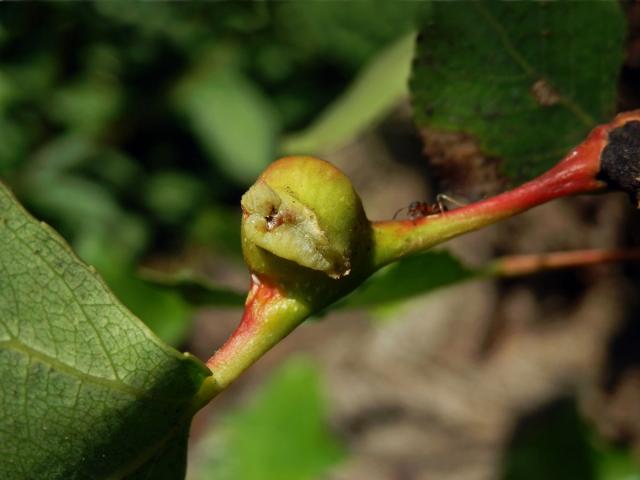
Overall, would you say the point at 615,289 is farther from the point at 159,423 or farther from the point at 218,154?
the point at 159,423

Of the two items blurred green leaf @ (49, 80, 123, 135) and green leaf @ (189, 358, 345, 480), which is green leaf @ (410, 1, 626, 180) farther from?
green leaf @ (189, 358, 345, 480)

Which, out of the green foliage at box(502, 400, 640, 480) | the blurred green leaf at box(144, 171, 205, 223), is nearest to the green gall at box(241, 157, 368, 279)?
the green foliage at box(502, 400, 640, 480)

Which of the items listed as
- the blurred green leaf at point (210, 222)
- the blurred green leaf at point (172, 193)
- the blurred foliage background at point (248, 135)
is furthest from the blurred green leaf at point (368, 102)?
the blurred green leaf at point (172, 193)

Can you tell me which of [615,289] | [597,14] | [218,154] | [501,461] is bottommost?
[501,461]

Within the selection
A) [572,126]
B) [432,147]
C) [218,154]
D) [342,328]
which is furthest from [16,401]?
[342,328]

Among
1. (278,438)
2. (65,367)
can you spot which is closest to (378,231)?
(65,367)

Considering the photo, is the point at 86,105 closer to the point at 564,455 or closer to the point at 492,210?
the point at 564,455

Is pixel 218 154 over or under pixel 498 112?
over

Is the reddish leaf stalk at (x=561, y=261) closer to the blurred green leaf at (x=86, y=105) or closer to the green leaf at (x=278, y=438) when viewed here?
the blurred green leaf at (x=86, y=105)
